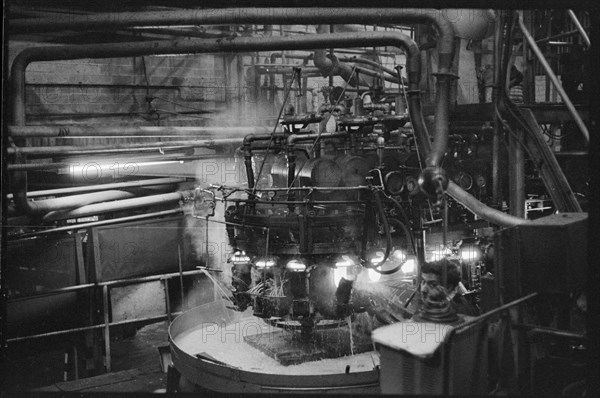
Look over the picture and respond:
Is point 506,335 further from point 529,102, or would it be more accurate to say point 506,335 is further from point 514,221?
point 529,102

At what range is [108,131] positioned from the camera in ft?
29.8

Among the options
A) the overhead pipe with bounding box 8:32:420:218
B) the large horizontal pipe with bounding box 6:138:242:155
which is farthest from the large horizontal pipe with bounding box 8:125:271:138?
the overhead pipe with bounding box 8:32:420:218

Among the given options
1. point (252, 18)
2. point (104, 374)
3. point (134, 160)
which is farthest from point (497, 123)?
point (104, 374)

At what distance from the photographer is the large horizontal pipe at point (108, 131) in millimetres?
7656

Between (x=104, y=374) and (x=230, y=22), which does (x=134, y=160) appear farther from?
(x=230, y=22)

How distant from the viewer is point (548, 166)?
706 cm

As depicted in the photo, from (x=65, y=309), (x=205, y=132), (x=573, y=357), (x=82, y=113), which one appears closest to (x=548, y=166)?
(x=573, y=357)

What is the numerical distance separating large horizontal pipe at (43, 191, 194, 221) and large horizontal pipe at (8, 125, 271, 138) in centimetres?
146

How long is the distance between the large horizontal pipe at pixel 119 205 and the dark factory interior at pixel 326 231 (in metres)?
0.04

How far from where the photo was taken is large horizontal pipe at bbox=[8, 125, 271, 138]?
7.66 meters

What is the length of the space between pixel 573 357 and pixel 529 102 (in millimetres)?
4140

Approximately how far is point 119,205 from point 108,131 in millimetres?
1842

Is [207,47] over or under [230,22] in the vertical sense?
under

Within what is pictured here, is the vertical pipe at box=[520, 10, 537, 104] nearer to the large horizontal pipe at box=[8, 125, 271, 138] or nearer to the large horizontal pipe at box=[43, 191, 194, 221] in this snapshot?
the large horizontal pipe at box=[8, 125, 271, 138]
